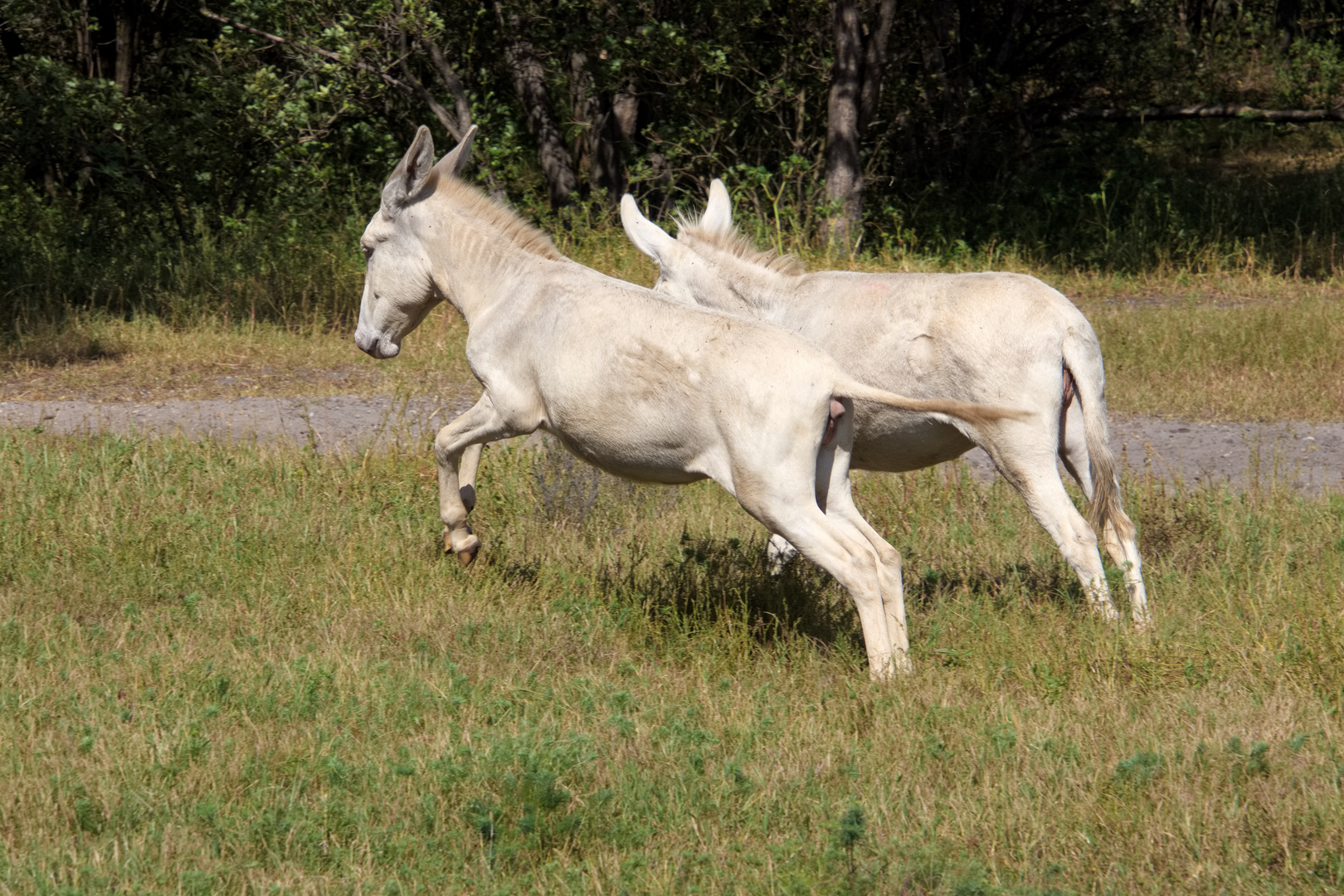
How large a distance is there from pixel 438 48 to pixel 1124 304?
319 inches

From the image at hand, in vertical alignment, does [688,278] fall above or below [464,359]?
above

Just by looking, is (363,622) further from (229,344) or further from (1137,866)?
(229,344)

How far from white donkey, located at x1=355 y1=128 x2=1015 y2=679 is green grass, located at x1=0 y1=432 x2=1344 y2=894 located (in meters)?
0.58

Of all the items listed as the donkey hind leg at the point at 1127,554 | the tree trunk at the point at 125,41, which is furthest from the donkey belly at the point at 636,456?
the tree trunk at the point at 125,41

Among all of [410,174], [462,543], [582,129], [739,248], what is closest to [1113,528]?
[739,248]

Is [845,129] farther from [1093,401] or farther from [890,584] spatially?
[890,584]

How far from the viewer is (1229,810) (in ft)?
12.5

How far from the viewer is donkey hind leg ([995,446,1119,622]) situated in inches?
211

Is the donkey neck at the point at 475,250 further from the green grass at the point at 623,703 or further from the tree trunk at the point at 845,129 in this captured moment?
the tree trunk at the point at 845,129

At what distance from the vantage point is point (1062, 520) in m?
5.40

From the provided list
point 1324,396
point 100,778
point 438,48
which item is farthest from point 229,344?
point 1324,396

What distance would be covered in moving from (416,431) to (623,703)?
489 cm

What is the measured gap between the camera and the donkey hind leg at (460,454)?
550 cm

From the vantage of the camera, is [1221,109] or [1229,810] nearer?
[1229,810]
